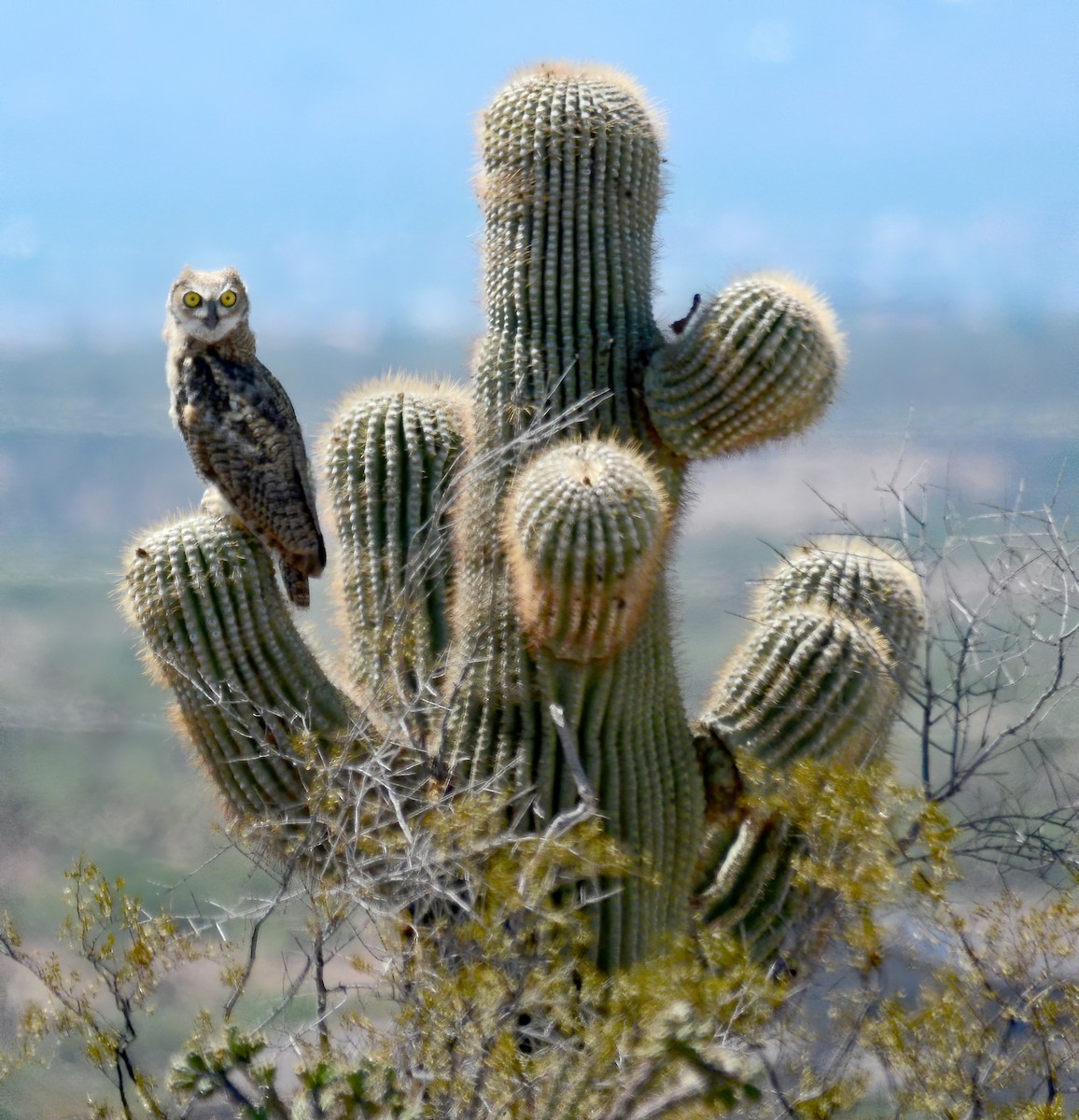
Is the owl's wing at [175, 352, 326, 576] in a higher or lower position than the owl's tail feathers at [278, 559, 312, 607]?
higher

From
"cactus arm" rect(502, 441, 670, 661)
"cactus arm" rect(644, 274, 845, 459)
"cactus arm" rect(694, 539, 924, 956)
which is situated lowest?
"cactus arm" rect(694, 539, 924, 956)

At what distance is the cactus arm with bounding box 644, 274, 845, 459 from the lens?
5.08 metres

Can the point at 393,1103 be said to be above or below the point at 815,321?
below

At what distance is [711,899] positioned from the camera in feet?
→ 18.3

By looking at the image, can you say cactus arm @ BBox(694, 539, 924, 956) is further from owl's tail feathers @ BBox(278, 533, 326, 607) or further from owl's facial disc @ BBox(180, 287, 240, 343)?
owl's facial disc @ BBox(180, 287, 240, 343)

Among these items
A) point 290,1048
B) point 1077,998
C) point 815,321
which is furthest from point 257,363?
point 1077,998

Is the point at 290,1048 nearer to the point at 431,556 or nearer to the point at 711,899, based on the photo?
the point at 431,556

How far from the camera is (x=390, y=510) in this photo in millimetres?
5504

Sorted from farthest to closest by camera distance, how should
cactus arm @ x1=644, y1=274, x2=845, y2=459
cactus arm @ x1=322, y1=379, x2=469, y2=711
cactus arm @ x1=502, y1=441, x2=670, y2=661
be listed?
cactus arm @ x1=322, y1=379, x2=469, y2=711 < cactus arm @ x1=644, y1=274, x2=845, y2=459 < cactus arm @ x1=502, y1=441, x2=670, y2=661

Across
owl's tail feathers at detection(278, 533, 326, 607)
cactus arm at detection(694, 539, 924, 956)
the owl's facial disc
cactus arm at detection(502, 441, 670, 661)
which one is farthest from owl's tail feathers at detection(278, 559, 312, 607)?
cactus arm at detection(694, 539, 924, 956)

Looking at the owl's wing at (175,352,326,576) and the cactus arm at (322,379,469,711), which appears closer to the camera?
the owl's wing at (175,352,326,576)

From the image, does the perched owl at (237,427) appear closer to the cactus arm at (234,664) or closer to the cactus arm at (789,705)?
the cactus arm at (234,664)

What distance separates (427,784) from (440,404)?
5.11 feet

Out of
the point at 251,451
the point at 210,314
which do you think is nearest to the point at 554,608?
the point at 251,451
